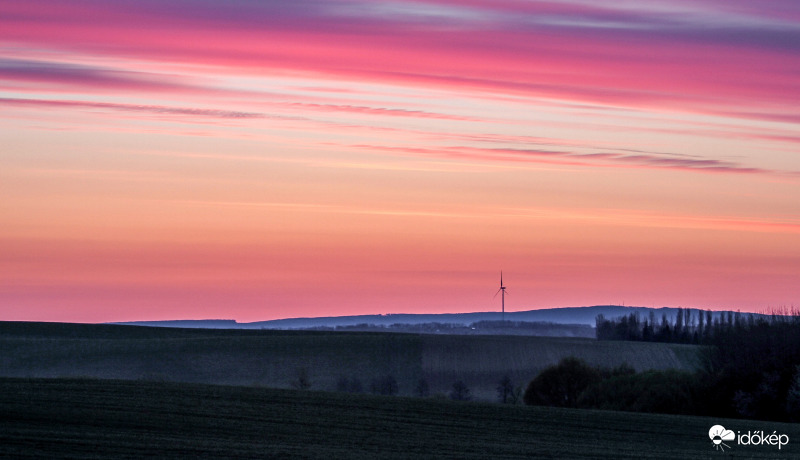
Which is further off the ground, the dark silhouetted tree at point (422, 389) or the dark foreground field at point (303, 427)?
the dark silhouetted tree at point (422, 389)

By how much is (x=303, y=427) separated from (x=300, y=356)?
75.8 m

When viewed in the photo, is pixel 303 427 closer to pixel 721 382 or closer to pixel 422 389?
pixel 721 382

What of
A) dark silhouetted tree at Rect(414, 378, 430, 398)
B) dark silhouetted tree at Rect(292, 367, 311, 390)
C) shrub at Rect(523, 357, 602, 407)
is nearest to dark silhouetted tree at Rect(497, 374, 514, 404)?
shrub at Rect(523, 357, 602, 407)

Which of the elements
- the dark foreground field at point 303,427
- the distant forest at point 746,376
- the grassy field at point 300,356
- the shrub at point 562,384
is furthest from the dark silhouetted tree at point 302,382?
the dark foreground field at point 303,427

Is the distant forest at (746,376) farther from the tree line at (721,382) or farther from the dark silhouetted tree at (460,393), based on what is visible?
the dark silhouetted tree at (460,393)

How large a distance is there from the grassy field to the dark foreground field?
47673 millimetres

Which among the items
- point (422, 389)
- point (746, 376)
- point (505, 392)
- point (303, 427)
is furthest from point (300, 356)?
point (303, 427)

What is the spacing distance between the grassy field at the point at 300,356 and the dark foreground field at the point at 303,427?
47.7 meters

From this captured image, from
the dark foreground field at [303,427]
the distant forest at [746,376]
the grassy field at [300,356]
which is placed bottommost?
the dark foreground field at [303,427]

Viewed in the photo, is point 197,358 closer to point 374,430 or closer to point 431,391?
point 431,391

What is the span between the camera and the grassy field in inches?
3922

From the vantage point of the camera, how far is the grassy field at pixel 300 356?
3922 inches

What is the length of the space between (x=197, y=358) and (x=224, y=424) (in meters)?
74.4

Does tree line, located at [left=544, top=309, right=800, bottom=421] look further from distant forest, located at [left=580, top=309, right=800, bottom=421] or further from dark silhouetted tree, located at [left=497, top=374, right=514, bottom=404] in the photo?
dark silhouetted tree, located at [left=497, top=374, right=514, bottom=404]
